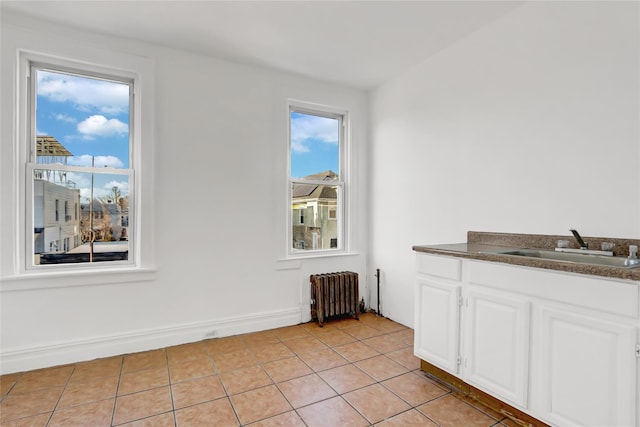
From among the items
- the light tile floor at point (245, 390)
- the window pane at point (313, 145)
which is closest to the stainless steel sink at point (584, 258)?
the light tile floor at point (245, 390)

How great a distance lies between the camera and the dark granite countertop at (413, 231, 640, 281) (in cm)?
143

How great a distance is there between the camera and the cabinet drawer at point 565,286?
1396mm

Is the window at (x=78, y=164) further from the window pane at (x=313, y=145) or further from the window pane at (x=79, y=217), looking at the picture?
the window pane at (x=313, y=145)

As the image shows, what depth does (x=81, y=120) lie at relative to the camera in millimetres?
2736

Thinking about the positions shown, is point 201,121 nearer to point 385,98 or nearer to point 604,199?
point 385,98

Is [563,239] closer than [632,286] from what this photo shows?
No

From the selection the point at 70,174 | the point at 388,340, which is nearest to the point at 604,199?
the point at 388,340

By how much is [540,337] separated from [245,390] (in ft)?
5.96

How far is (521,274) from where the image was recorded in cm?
176

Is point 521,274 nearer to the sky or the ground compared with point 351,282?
nearer to the sky

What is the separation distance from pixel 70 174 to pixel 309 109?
7.74 ft

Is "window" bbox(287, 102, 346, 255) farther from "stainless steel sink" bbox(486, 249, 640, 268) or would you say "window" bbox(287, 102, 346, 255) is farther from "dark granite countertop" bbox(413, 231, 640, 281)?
"stainless steel sink" bbox(486, 249, 640, 268)

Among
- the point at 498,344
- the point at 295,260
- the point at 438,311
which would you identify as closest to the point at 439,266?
the point at 438,311

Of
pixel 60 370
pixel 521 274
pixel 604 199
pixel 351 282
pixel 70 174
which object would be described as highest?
pixel 70 174
